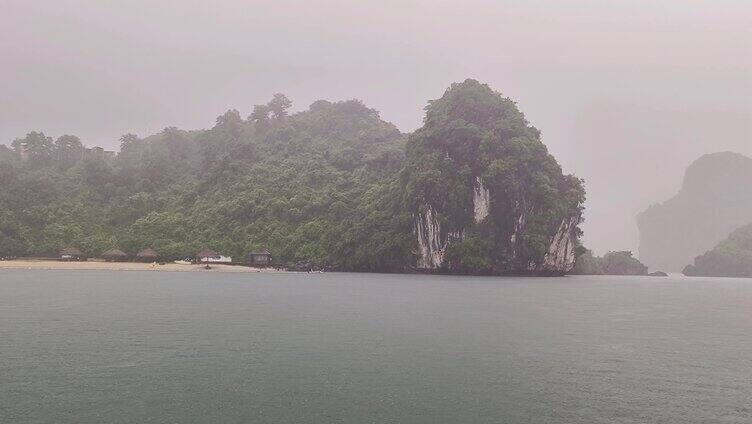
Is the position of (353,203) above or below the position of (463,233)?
above

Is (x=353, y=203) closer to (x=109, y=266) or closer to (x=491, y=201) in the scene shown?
→ (x=491, y=201)

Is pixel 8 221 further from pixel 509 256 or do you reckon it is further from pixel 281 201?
pixel 509 256

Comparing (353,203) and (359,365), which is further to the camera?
(353,203)

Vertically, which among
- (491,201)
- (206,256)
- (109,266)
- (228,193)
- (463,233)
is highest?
(228,193)

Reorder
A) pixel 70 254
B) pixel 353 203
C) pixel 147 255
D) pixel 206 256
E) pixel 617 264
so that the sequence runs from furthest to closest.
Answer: pixel 617 264 → pixel 353 203 → pixel 206 256 → pixel 147 255 → pixel 70 254

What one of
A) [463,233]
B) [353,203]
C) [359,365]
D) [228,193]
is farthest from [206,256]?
[359,365]

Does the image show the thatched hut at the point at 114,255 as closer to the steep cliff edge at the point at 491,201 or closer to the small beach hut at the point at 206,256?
the small beach hut at the point at 206,256

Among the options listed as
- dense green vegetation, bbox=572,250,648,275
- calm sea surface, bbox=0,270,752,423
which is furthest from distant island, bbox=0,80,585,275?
dense green vegetation, bbox=572,250,648,275

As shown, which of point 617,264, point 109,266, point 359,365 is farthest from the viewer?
point 617,264
